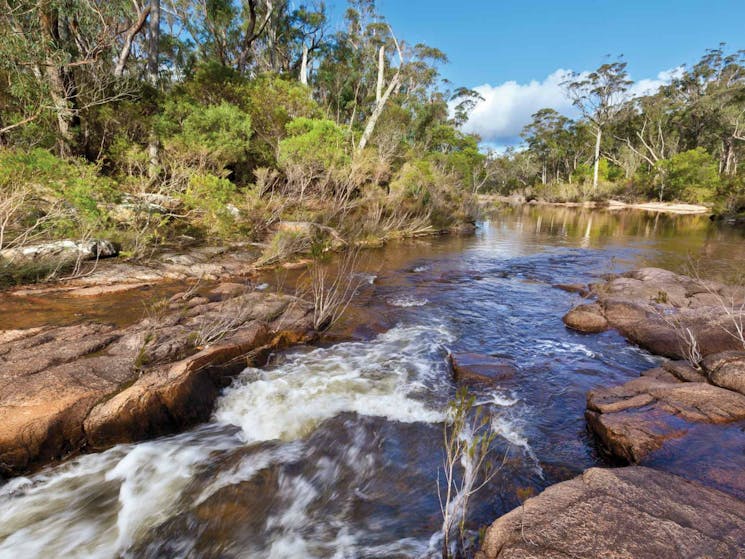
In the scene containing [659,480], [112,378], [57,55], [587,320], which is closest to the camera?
[659,480]

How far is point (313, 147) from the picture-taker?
14.9 m

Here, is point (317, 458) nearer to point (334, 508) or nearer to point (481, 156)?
point (334, 508)

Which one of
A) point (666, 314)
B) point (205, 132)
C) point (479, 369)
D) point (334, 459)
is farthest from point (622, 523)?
point (205, 132)

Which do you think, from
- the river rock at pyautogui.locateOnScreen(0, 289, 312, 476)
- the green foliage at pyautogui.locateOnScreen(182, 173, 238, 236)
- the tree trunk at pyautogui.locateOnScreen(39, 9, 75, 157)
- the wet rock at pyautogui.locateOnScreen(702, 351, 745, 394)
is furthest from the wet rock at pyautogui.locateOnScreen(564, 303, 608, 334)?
the tree trunk at pyautogui.locateOnScreen(39, 9, 75, 157)

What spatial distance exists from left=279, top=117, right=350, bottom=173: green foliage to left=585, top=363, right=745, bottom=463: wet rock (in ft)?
42.7

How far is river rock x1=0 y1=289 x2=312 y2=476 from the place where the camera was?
366cm

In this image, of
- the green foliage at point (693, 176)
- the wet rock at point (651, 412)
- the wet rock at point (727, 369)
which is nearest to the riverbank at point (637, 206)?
the green foliage at point (693, 176)

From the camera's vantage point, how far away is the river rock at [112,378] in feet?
12.0

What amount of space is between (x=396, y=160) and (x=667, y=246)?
49.8 ft

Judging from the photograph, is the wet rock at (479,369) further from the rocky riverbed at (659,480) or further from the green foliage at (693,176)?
the green foliage at (693,176)

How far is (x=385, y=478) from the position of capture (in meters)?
3.72

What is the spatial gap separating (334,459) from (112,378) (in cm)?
278

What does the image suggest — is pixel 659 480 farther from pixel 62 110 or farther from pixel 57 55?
pixel 57 55

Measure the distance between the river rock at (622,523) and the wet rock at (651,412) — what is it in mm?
765
